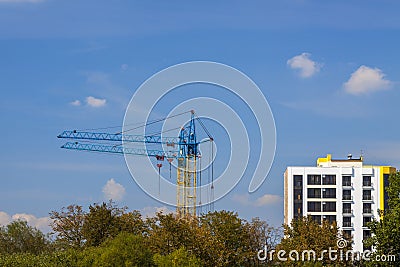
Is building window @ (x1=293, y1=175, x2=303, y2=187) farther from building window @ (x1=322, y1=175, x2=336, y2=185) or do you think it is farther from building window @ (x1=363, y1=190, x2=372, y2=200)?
building window @ (x1=363, y1=190, x2=372, y2=200)

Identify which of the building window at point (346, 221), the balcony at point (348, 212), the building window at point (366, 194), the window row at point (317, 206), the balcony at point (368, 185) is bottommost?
the building window at point (346, 221)

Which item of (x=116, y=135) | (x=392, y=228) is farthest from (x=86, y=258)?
(x=116, y=135)

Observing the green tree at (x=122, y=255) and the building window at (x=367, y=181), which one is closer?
the green tree at (x=122, y=255)

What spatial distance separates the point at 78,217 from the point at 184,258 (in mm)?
15602

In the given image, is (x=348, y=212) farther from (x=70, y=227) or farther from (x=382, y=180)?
(x=70, y=227)

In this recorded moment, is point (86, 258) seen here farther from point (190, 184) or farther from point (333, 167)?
point (333, 167)

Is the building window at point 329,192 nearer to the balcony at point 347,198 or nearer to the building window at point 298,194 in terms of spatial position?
the balcony at point 347,198

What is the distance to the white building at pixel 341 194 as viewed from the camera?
8600cm

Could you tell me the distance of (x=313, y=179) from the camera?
86.6 meters

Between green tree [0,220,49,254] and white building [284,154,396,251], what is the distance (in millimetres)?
35944

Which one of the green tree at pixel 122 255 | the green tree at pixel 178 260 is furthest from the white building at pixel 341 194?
the green tree at pixel 178 260

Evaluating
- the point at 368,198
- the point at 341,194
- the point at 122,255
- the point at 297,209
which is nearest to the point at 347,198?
the point at 341,194

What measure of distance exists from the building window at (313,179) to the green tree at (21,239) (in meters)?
37.0

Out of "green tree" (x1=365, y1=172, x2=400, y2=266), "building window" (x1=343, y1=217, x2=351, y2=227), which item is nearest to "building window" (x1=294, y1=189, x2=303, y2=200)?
"building window" (x1=343, y1=217, x2=351, y2=227)
